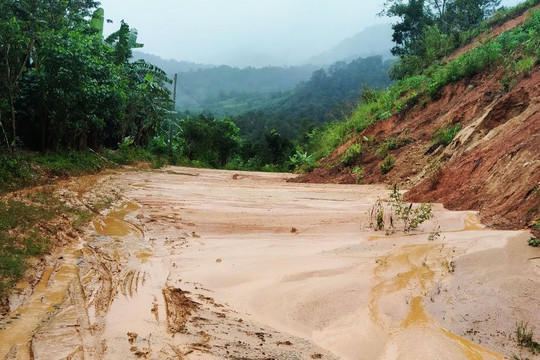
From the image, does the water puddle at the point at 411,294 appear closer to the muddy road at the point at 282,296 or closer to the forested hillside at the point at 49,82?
the muddy road at the point at 282,296

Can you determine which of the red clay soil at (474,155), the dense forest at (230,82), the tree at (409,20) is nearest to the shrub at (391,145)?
the red clay soil at (474,155)

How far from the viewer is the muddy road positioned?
260 cm

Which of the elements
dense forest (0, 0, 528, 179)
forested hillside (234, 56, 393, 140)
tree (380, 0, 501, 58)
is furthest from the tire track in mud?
forested hillside (234, 56, 393, 140)

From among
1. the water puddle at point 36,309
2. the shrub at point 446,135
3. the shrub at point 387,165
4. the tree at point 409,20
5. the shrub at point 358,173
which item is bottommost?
the water puddle at point 36,309

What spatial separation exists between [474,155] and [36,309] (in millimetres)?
7635

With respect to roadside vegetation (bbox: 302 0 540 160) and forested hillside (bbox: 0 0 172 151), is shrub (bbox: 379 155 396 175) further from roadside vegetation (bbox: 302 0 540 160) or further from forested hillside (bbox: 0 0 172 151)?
forested hillside (bbox: 0 0 172 151)

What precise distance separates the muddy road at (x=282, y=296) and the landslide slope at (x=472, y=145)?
0.78 metres

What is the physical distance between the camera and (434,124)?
40.5 ft

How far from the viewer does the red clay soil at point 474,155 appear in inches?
219

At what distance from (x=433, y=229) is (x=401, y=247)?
96 cm

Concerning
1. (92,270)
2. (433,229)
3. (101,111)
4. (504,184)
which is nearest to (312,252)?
(433,229)

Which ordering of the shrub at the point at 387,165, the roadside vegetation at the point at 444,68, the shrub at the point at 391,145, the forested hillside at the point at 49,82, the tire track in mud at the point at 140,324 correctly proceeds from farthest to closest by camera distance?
1. the shrub at the point at 391,145
2. the shrub at the point at 387,165
3. the roadside vegetation at the point at 444,68
4. the forested hillside at the point at 49,82
5. the tire track in mud at the point at 140,324

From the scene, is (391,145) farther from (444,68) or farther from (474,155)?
(444,68)

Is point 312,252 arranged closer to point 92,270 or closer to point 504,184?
point 92,270
